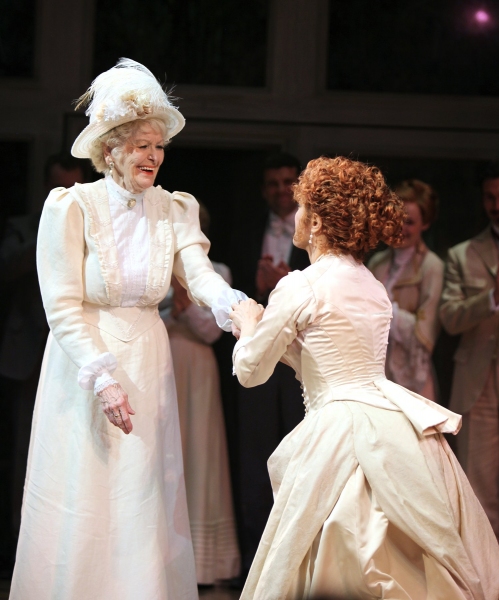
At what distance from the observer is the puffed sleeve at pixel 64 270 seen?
9.23 ft

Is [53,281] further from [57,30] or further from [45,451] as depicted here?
[57,30]

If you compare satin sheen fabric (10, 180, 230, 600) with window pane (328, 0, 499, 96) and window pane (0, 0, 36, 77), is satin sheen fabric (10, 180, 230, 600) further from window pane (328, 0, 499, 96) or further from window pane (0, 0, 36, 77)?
window pane (328, 0, 499, 96)

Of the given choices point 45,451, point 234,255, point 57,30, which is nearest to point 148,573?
point 45,451

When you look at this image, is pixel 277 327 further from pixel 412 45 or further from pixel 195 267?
pixel 412 45

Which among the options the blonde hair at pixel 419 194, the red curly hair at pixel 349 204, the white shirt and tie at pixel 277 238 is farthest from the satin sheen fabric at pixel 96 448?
the blonde hair at pixel 419 194

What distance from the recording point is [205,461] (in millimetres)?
4434

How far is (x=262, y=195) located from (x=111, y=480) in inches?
82.7

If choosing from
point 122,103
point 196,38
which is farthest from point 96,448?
point 196,38

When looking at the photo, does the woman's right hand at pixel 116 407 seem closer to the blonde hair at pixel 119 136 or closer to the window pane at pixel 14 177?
the blonde hair at pixel 119 136


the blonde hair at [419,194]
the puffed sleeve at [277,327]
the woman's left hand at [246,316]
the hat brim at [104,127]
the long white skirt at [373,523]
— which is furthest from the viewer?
the blonde hair at [419,194]

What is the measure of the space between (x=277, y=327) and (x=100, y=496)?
31.6 inches

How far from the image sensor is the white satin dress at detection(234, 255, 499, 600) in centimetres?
254

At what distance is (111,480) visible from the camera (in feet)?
9.46

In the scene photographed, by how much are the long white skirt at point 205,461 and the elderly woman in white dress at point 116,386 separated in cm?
138
